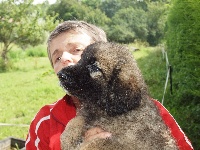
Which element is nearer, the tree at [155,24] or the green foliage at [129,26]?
the green foliage at [129,26]

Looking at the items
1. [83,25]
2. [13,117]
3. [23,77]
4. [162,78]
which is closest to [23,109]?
[13,117]

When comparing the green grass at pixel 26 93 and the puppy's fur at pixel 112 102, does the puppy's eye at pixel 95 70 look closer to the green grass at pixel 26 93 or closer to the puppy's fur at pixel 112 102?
the puppy's fur at pixel 112 102

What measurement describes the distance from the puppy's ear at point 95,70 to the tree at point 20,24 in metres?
21.2

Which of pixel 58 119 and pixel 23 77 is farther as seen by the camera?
pixel 23 77

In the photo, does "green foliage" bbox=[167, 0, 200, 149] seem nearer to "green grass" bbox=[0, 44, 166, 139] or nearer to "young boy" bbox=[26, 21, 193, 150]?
"green grass" bbox=[0, 44, 166, 139]

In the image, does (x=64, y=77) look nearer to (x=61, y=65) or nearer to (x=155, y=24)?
(x=61, y=65)

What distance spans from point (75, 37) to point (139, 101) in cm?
67

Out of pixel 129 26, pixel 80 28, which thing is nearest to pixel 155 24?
pixel 129 26

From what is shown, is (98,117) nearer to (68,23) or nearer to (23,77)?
(68,23)

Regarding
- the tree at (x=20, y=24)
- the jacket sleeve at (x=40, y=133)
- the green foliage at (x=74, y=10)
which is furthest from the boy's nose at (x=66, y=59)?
the green foliage at (x=74, y=10)

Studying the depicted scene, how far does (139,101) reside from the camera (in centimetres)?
204

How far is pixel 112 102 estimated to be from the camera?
198cm

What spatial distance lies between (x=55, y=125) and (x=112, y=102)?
0.55m

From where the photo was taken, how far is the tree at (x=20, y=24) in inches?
886
